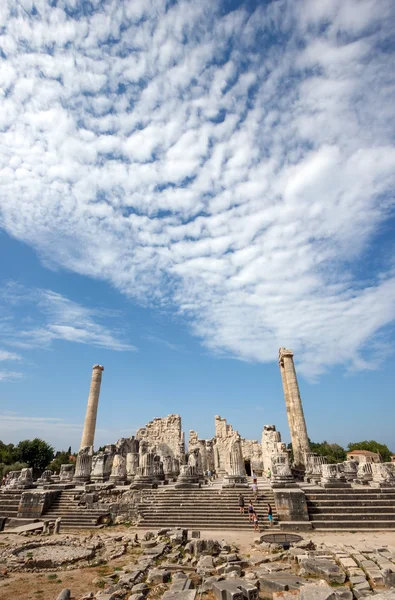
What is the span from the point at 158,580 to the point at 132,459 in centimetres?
1605

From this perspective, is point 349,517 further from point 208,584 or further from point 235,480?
point 208,584

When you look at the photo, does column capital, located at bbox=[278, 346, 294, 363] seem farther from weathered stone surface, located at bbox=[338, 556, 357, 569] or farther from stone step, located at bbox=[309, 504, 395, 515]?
weathered stone surface, located at bbox=[338, 556, 357, 569]

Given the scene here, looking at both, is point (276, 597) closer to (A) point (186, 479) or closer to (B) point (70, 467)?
(A) point (186, 479)

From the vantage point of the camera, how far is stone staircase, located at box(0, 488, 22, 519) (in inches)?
615

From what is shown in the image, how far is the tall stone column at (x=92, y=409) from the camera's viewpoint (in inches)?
1150

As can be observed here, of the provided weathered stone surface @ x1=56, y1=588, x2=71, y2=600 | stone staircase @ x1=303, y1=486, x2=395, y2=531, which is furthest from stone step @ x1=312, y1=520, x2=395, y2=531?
weathered stone surface @ x1=56, y1=588, x2=71, y2=600

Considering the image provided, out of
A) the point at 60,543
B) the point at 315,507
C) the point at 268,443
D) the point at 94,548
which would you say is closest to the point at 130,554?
the point at 94,548

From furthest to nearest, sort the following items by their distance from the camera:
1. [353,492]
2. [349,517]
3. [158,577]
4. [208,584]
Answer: [353,492] → [349,517] → [158,577] → [208,584]

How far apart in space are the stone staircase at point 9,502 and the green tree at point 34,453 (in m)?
30.7

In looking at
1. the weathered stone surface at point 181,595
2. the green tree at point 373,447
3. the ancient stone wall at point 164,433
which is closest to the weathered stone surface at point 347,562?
the weathered stone surface at point 181,595

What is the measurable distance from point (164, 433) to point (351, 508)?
22.4 m

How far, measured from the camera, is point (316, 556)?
8.16 meters

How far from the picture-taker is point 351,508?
1232cm

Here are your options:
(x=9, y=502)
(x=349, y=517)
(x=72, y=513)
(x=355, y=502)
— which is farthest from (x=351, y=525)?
(x=9, y=502)
